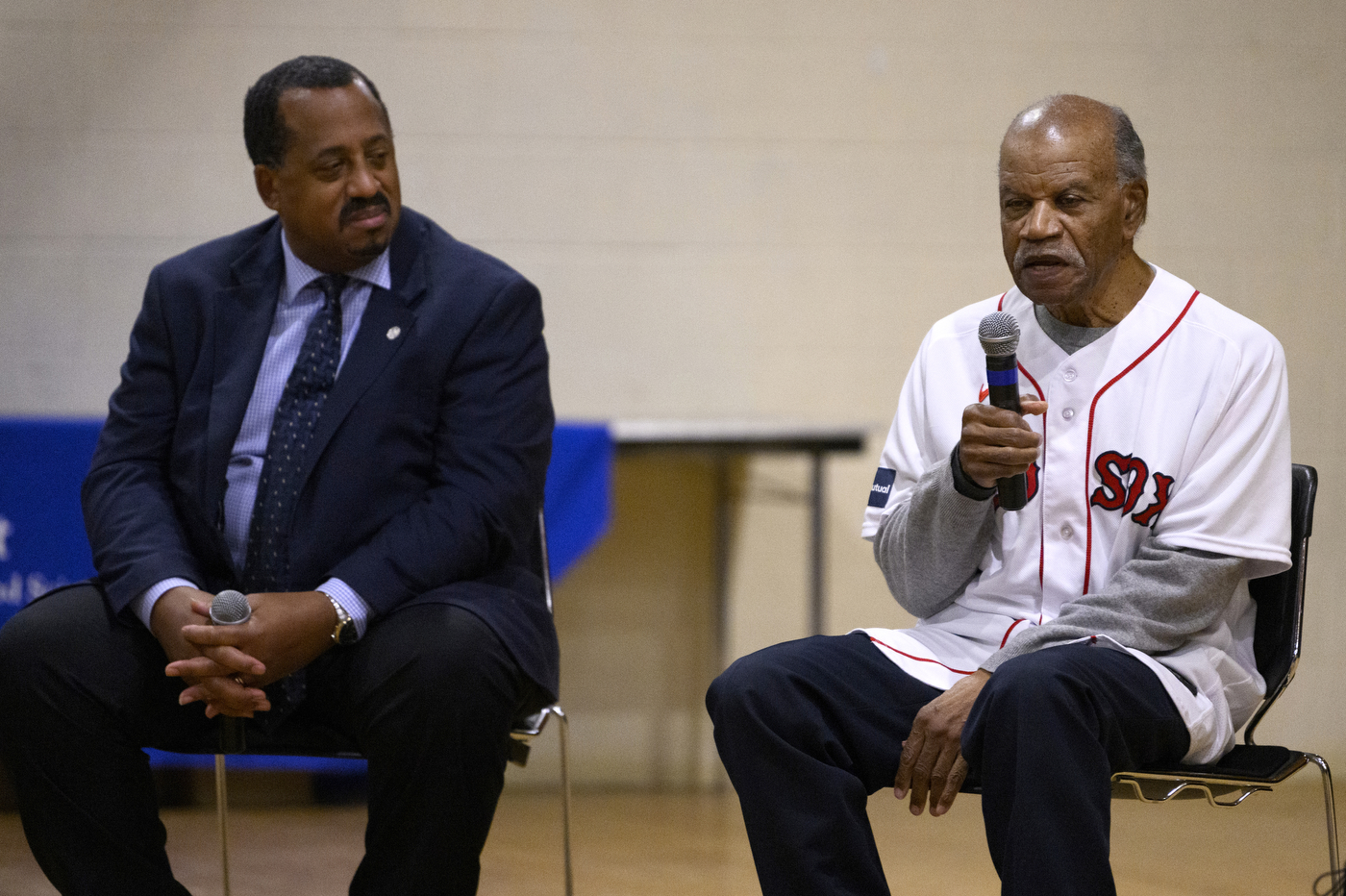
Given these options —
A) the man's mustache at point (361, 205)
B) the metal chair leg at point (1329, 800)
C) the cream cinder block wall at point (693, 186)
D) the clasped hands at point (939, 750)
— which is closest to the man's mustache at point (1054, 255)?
the clasped hands at point (939, 750)

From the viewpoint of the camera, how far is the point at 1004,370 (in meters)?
1.65

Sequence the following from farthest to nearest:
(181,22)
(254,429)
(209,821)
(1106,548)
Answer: (181,22) → (209,821) → (254,429) → (1106,548)

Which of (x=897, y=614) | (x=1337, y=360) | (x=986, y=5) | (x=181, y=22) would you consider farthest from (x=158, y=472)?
(x=1337, y=360)

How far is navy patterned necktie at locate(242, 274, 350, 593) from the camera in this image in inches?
82.4

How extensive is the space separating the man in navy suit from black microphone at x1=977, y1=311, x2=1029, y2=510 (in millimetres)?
737

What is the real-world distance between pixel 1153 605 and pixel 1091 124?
25.4 inches

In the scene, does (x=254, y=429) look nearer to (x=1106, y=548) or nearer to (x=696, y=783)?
(x=1106, y=548)

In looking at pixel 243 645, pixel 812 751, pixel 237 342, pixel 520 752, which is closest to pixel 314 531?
pixel 243 645

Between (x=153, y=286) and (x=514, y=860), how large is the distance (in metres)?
1.52

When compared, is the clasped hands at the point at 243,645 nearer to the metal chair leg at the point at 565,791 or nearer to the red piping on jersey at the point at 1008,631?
the metal chair leg at the point at 565,791

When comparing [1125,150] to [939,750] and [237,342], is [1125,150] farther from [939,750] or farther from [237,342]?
[237,342]

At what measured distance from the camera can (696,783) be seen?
3.80m

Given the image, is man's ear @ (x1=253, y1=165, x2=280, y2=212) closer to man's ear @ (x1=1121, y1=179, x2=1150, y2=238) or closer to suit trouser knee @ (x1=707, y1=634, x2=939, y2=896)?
suit trouser knee @ (x1=707, y1=634, x2=939, y2=896)

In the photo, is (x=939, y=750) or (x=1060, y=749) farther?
(x=939, y=750)
